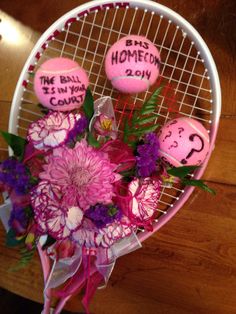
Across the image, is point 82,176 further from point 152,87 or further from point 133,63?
point 152,87

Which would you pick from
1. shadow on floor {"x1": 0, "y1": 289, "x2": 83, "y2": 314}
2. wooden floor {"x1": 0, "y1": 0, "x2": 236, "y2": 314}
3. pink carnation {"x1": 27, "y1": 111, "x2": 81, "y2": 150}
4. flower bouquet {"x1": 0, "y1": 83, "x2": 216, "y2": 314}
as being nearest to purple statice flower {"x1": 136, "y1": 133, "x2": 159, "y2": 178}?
flower bouquet {"x1": 0, "y1": 83, "x2": 216, "y2": 314}

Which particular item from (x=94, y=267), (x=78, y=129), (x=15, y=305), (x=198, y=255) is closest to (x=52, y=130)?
(x=78, y=129)

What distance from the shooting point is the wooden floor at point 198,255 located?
771mm

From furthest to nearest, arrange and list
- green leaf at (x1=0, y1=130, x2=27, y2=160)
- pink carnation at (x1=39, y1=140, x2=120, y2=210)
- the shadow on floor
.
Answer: the shadow on floor
green leaf at (x1=0, y1=130, x2=27, y2=160)
pink carnation at (x1=39, y1=140, x2=120, y2=210)

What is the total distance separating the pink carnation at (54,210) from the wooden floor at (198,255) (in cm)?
32

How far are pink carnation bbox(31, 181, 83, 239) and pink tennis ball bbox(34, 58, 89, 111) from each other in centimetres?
17

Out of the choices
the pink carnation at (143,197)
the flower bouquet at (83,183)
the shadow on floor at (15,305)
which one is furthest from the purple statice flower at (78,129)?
the shadow on floor at (15,305)

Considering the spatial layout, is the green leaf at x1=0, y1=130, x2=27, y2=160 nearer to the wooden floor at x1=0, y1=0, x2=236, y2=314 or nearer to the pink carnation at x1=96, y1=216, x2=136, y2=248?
the pink carnation at x1=96, y1=216, x2=136, y2=248

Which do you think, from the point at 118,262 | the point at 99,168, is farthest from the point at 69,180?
the point at 118,262

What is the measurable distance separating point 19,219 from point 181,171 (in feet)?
0.82

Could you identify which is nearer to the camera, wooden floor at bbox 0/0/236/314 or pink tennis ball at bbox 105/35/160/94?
pink tennis ball at bbox 105/35/160/94

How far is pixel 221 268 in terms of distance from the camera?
0.77 m

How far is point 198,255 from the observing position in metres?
0.78

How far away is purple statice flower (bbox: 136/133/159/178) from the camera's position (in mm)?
566
